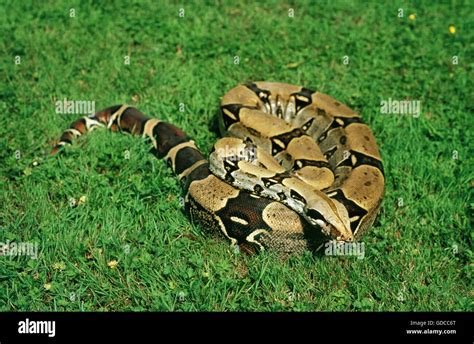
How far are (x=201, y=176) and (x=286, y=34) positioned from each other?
4.96m

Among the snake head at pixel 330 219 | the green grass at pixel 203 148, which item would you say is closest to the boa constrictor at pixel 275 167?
the snake head at pixel 330 219

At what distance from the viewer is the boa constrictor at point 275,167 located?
5.55 meters

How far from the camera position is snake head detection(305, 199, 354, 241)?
5301 mm

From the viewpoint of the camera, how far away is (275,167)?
20.1 feet

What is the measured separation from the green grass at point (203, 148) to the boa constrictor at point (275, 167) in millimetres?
238

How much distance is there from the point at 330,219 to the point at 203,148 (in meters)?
2.60

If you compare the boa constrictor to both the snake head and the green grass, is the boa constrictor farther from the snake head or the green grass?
the green grass

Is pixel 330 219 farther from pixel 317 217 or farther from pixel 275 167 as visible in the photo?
pixel 275 167

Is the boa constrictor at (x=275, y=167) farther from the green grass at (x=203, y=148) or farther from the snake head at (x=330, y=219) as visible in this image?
the green grass at (x=203, y=148)

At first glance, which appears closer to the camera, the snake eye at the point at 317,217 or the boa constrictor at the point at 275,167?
the snake eye at the point at 317,217

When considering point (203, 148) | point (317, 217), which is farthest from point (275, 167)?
point (203, 148)

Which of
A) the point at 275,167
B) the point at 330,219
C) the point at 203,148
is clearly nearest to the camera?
the point at 330,219

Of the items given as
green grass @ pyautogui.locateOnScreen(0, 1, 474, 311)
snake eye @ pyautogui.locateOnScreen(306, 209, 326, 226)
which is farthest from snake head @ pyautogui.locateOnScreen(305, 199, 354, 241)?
green grass @ pyautogui.locateOnScreen(0, 1, 474, 311)
